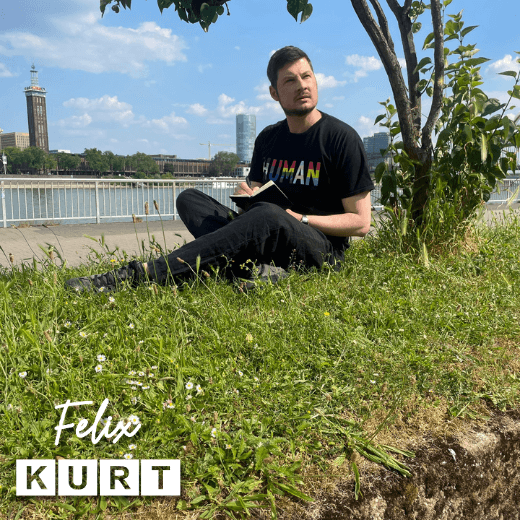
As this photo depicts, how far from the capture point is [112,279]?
3.14 meters

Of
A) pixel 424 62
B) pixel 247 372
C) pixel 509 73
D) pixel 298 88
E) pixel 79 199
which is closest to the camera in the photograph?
pixel 247 372

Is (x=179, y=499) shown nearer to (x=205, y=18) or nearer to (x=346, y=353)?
(x=346, y=353)

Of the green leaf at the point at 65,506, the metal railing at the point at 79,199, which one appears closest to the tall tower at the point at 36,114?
the metal railing at the point at 79,199

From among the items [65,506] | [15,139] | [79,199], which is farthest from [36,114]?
[65,506]

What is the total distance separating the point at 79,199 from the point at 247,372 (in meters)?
11.7

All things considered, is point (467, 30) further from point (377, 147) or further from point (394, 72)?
point (377, 147)

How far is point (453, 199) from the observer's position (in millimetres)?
4484

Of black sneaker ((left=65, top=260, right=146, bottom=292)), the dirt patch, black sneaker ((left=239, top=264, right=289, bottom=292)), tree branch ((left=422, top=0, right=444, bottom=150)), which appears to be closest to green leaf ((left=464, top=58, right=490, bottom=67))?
tree branch ((left=422, top=0, right=444, bottom=150))

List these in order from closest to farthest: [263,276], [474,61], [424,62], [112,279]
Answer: [112,279] < [263,276] < [474,61] < [424,62]

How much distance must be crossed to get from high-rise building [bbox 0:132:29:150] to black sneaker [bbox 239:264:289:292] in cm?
17266

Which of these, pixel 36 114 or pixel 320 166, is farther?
pixel 36 114

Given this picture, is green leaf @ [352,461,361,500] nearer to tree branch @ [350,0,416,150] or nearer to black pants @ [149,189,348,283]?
black pants @ [149,189,348,283]

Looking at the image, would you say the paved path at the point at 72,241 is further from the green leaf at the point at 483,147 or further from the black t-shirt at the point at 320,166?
the black t-shirt at the point at 320,166

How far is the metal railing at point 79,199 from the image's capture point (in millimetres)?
11398
